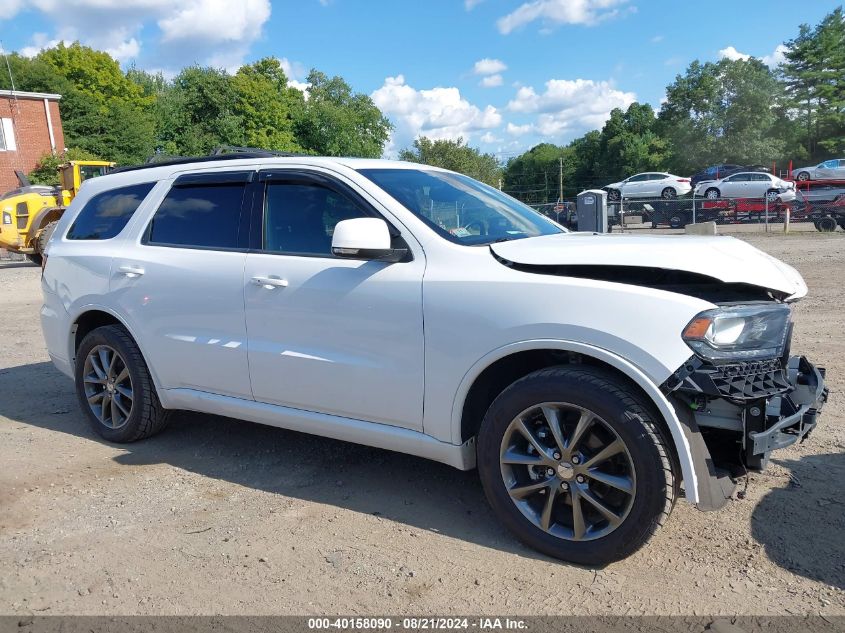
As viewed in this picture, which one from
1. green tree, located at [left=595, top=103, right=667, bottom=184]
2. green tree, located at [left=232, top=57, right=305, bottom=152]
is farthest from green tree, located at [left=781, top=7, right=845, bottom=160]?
green tree, located at [left=232, top=57, right=305, bottom=152]

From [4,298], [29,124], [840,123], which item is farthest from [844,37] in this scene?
[4,298]

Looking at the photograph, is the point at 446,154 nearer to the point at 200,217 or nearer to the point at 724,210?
the point at 724,210

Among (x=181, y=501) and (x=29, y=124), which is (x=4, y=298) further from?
(x=29, y=124)

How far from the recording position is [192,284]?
4359 millimetres

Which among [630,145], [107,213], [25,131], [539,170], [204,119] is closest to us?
[107,213]

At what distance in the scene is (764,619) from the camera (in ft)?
8.98

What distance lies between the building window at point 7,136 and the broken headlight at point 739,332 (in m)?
44.4

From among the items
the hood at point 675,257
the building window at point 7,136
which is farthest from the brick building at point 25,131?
the hood at point 675,257

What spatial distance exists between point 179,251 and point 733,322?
3.39 meters

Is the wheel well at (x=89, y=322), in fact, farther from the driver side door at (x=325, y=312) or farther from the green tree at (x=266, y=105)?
the green tree at (x=266, y=105)

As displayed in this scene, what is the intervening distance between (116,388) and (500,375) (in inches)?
118

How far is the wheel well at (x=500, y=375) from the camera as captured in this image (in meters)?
3.33

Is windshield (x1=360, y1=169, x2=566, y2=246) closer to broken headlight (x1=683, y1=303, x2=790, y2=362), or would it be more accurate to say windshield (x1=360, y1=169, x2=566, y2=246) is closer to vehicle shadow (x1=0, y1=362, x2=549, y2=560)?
broken headlight (x1=683, y1=303, x2=790, y2=362)

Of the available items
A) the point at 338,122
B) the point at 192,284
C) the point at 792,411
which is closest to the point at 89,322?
the point at 192,284
